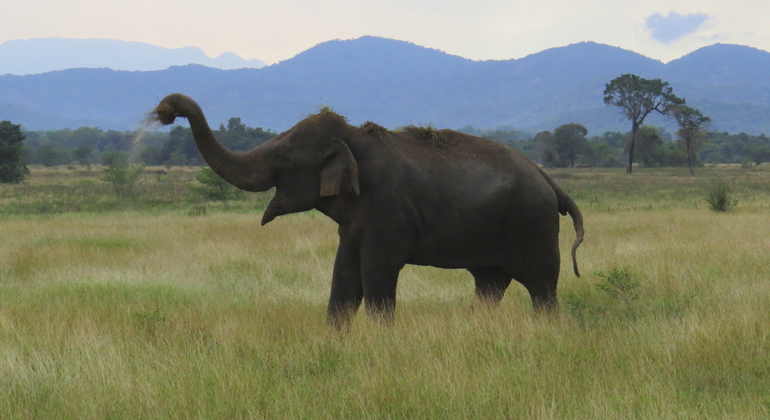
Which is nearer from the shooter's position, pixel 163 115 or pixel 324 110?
pixel 163 115

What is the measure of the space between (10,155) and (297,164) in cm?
4875

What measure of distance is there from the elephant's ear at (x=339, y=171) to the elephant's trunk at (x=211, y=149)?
0.55m

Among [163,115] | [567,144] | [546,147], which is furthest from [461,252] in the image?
[546,147]

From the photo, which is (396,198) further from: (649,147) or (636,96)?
(649,147)

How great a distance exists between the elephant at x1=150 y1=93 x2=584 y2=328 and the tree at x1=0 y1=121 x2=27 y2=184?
47.6 meters

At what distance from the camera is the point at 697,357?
5.82 m

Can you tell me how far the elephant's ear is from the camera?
6.58 m

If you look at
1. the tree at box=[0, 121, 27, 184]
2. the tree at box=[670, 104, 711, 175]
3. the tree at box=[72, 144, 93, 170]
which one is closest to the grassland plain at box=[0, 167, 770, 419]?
the tree at box=[0, 121, 27, 184]

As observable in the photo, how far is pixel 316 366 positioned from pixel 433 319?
1.72 meters

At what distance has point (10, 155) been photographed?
160 feet

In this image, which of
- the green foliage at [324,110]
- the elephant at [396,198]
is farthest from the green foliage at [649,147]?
the green foliage at [324,110]

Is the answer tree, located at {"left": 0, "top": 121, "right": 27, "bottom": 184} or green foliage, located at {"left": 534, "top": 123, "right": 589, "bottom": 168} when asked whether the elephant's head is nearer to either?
tree, located at {"left": 0, "top": 121, "right": 27, "bottom": 184}

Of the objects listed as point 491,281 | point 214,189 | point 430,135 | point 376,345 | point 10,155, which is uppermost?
point 10,155

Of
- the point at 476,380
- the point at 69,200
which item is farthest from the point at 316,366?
the point at 69,200
